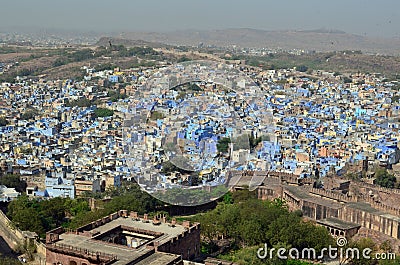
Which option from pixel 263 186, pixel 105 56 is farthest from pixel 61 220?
pixel 105 56

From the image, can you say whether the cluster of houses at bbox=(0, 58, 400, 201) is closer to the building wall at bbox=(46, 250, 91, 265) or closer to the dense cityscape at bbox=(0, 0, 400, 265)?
the dense cityscape at bbox=(0, 0, 400, 265)

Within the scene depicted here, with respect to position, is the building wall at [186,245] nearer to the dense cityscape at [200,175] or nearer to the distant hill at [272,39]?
the dense cityscape at [200,175]

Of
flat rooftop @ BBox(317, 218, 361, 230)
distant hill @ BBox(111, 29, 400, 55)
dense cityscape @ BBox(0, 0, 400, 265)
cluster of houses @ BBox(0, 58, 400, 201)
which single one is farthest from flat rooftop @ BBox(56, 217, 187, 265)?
distant hill @ BBox(111, 29, 400, 55)

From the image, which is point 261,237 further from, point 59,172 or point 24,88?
point 24,88

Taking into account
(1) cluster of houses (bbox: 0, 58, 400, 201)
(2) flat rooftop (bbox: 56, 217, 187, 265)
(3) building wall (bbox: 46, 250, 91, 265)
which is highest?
(2) flat rooftop (bbox: 56, 217, 187, 265)

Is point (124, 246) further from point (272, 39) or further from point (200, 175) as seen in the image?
point (272, 39)

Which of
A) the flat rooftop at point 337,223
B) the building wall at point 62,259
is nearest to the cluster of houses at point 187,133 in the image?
the flat rooftop at point 337,223

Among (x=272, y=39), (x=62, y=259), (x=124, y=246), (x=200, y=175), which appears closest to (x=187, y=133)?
(x=200, y=175)
